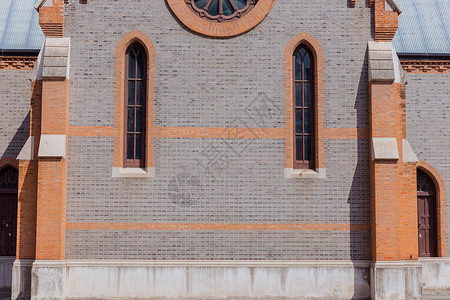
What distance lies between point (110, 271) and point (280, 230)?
14.3ft

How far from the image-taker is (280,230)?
15844 mm

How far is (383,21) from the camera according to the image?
1633 centimetres

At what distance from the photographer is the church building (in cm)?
1555

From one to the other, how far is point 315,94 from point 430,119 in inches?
203

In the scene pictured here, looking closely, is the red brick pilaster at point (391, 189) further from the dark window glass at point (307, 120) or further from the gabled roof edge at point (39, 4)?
the gabled roof edge at point (39, 4)

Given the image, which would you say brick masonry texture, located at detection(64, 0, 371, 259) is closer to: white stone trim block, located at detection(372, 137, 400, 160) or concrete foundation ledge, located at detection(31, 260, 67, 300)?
white stone trim block, located at detection(372, 137, 400, 160)

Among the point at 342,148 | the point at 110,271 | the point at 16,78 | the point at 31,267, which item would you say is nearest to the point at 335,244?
the point at 342,148

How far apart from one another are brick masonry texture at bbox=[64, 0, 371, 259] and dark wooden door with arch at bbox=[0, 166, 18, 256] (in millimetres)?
4484

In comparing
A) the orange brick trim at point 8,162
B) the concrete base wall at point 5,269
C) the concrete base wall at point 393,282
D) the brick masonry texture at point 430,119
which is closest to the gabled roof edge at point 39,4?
the orange brick trim at point 8,162

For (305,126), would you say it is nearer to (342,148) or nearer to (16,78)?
(342,148)

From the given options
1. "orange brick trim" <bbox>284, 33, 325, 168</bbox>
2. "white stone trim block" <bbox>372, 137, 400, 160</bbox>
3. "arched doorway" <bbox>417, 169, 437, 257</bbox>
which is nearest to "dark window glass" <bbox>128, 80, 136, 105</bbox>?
"orange brick trim" <bbox>284, 33, 325, 168</bbox>

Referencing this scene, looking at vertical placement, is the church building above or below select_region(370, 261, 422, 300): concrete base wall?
above

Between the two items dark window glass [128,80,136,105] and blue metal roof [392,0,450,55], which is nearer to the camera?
dark window glass [128,80,136,105]

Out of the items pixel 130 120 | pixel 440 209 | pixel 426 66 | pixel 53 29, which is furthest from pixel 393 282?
pixel 53 29
